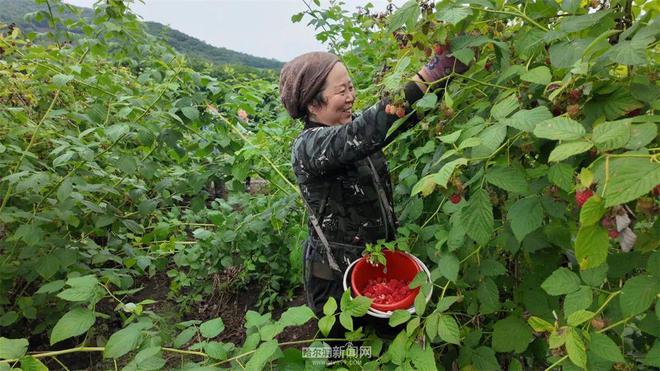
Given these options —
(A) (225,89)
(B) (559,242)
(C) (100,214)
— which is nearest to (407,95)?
(B) (559,242)

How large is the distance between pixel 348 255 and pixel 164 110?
4.31 ft

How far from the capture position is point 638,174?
0.55 metres

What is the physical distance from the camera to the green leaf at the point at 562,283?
85 cm

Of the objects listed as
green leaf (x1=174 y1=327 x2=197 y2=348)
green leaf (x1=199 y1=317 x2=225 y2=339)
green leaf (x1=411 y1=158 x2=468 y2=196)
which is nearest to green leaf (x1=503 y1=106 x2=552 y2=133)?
green leaf (x1=411 y1=158 x2=468 y2=196)

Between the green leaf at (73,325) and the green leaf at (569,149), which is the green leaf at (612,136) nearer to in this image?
the green leaf at (569,149)

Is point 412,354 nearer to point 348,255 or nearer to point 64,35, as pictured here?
point 348,255

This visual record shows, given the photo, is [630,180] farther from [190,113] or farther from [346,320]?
[190,113]

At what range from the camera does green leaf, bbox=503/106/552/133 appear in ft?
2.53

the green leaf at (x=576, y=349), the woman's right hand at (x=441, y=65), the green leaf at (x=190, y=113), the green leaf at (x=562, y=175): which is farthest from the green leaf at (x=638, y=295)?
the green leaf at (x=190, y=113)

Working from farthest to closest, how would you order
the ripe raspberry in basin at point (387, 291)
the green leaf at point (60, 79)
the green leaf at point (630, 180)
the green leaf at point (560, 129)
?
the green leaf at point (60, 79)
the ripe raspberry in basin at point (387, 291)
the green leaf at point (560, 129)
the green leaf at point (630, 180)

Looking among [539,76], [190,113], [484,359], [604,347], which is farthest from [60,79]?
[604,347]

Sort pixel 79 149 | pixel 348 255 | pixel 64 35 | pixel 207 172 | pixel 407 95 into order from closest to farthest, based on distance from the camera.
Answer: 1. pixel 407 95
2. pixel 348 255
3. pixel 79 149
4. pixel 207 172
5. pixel 64 35

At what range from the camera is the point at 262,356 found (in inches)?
37.4

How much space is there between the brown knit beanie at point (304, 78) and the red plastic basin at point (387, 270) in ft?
2.16
